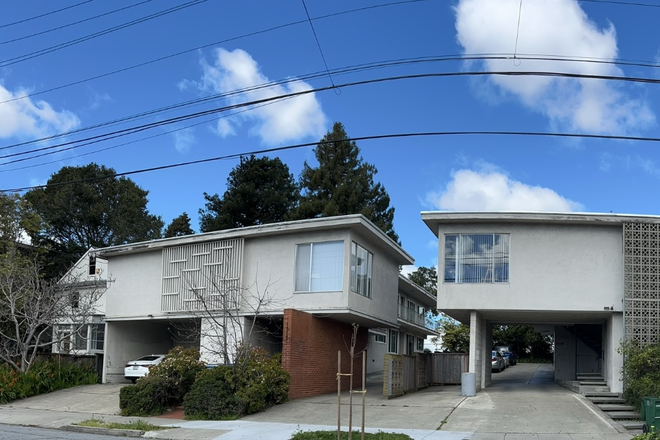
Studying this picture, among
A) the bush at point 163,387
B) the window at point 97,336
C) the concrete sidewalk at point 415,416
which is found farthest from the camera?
the window at point 97,336

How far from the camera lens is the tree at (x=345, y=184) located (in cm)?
5122

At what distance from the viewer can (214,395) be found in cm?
2058

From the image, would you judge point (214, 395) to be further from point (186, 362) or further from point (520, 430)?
point (520, 430)

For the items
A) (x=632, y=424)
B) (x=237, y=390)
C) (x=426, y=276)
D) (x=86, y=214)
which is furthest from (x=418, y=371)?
(x=426, y=276)

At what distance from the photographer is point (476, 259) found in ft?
78.2

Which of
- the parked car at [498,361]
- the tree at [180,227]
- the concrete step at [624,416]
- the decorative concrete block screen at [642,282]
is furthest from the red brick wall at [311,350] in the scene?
the tree at [180,227]

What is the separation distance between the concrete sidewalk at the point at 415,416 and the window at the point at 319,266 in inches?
157

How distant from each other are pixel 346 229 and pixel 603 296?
29.3ft

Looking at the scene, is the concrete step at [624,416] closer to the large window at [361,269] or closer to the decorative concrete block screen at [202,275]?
the large window at [361,269]

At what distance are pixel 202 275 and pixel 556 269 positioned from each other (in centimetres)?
1334

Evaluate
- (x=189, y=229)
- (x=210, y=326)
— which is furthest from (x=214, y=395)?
(x=189, y=229)

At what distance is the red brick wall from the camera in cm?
2342

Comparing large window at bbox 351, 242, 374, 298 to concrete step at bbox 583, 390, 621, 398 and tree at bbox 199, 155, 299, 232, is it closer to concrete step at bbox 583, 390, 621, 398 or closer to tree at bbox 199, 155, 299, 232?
concrete step at bbox 583, 390, 621, 398

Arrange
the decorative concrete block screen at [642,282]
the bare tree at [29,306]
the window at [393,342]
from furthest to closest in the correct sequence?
the window at [393,342] → the bare tree at [29,306] → the decorative concrete block screen at [642,282]
